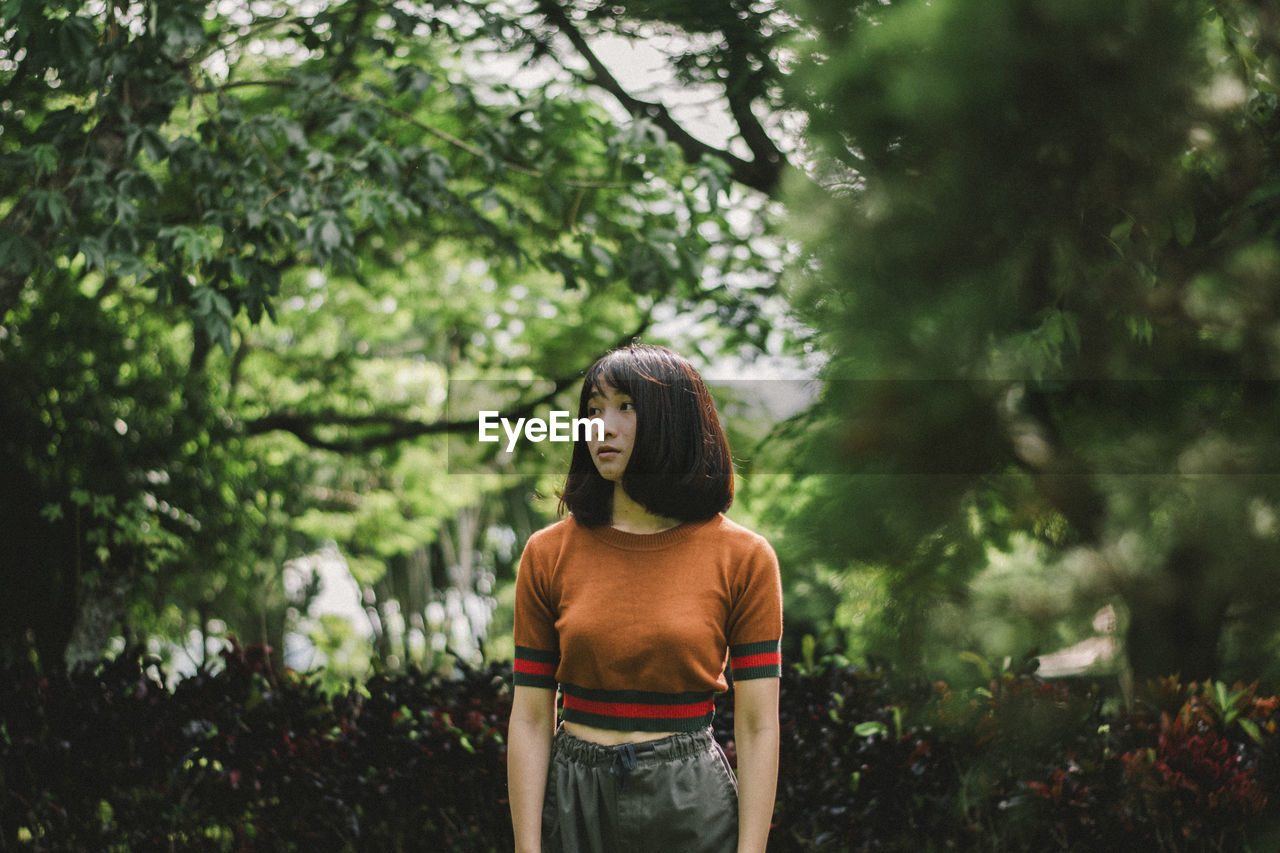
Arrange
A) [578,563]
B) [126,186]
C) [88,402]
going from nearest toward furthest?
1. [578,563]
2. [126,186]
3. [88,402]

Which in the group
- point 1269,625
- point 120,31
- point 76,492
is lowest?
point 76,492

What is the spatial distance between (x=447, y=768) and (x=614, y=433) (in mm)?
2037

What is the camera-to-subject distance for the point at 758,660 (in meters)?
1.62

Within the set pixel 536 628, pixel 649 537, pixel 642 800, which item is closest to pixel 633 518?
pixel 649 537

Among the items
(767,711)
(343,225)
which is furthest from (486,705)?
(767,711)

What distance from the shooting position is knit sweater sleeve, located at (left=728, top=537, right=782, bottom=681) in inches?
63.9

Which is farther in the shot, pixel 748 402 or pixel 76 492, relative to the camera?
pixel 748 402

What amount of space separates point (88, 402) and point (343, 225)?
2.48 meters

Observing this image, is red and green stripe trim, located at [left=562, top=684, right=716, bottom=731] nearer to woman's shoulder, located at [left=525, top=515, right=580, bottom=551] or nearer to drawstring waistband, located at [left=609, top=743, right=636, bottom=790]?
drawstring waistband, located at [left=609, top=743, right=636, bottom=790]

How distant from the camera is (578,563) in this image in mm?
1697

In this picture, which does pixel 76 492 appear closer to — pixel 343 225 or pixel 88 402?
pixel 88 402

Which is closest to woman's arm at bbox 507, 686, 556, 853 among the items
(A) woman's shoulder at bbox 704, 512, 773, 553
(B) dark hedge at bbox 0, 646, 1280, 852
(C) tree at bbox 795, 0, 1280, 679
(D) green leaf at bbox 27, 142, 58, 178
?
(A) woman's shoulder at bbox 704, 512, 773, 553

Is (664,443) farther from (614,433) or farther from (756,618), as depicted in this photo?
(756,618)

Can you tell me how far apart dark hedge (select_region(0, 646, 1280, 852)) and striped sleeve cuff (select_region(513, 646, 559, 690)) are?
1.09 metres
